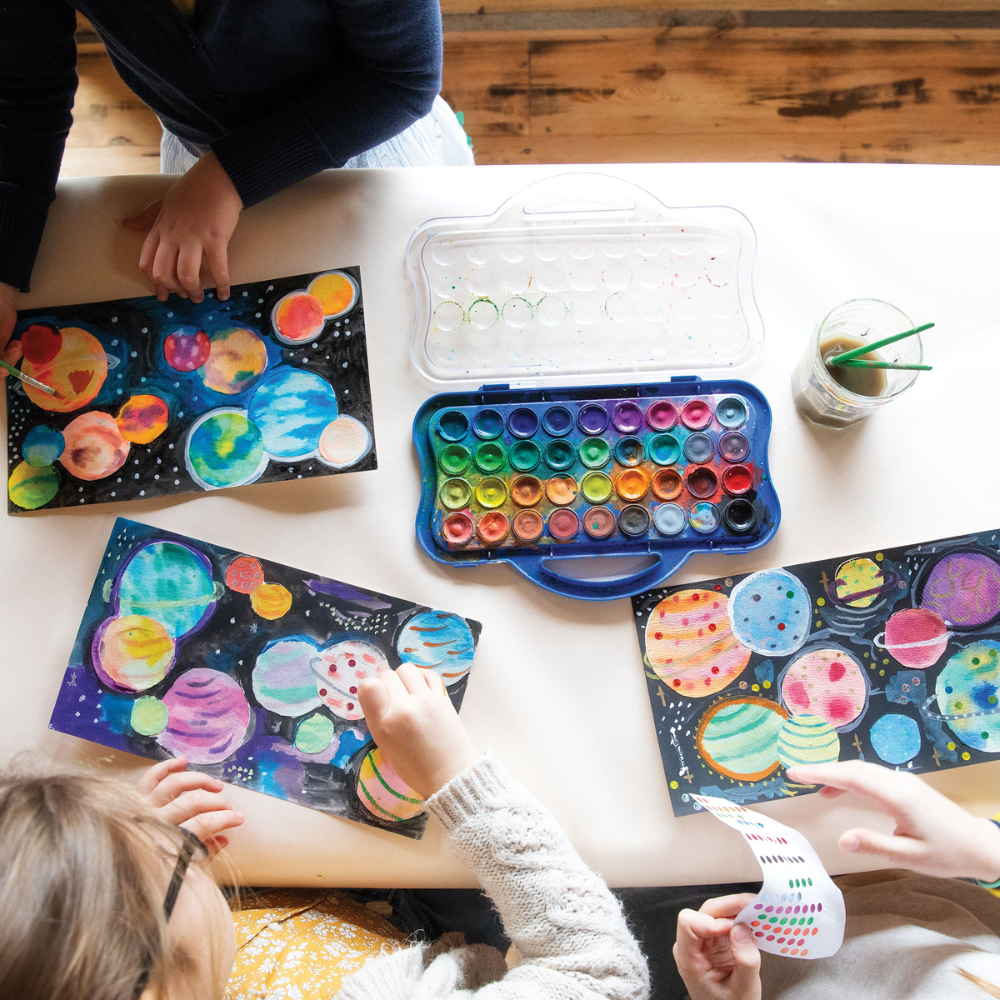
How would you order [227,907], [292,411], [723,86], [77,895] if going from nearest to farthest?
[77,895] → [227,907] → [292,411] → [723,86]

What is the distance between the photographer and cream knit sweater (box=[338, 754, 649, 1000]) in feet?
2.17

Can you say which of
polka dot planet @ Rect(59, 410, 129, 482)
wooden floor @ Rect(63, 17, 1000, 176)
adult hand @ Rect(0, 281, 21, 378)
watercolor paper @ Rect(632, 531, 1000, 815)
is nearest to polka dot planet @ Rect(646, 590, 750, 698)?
watercolor paper @ Rect(632, 531, 1000, 815)

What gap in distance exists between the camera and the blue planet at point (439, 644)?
0.74m

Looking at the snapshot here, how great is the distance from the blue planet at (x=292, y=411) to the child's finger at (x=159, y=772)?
1.04ft

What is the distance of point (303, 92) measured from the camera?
80 centimetres

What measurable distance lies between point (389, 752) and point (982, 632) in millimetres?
607

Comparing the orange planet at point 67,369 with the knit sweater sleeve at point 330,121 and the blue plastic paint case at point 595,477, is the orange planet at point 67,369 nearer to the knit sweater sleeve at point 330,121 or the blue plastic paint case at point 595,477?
the knit sweater sleeve at point 330,121

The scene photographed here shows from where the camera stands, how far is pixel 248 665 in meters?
0.74

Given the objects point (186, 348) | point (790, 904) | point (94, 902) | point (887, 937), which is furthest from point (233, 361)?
point (887, 937)

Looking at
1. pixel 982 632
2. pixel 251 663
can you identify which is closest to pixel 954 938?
pixel 982 632

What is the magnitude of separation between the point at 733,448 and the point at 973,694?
34 centimetres

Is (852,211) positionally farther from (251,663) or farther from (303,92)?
(251,663)

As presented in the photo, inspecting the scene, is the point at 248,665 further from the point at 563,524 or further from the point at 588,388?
the point at 588,388

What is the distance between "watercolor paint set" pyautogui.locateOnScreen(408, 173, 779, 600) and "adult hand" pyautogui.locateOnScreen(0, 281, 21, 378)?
0.43 m
